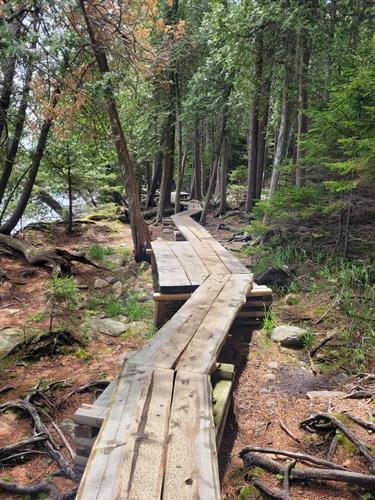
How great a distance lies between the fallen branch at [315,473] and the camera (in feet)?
8.23

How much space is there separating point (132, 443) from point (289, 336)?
3.47 m

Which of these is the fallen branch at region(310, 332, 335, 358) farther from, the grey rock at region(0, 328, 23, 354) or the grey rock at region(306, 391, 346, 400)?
the grey rock at region(0, 328, 23, 354)

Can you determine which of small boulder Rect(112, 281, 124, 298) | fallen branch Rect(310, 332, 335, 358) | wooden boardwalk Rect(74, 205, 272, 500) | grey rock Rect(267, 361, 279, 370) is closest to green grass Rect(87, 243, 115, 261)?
small boulder Rect(112, 281, 124, 298)

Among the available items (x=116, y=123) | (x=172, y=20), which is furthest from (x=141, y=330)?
(x=172, y=20)

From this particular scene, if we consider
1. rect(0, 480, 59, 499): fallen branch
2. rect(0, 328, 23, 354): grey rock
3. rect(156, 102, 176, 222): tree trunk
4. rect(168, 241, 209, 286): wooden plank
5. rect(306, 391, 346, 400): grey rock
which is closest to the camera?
rect(0, 480, 59, 499): fallen branch

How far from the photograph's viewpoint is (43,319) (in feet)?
24.0

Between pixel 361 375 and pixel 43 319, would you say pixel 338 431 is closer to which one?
pixel 361 375

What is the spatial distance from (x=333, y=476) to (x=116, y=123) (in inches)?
360

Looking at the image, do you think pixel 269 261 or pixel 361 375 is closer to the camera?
pixel 361 375

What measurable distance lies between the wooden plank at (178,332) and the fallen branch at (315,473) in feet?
3.11

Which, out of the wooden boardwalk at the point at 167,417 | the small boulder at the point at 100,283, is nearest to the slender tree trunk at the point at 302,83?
the wooden boardwalk at the point at 167,417

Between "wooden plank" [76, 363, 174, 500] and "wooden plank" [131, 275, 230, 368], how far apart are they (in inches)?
11.8

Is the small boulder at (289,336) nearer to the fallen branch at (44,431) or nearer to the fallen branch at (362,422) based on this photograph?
the fallen branch at (362,422)

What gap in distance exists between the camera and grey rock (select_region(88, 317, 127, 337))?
661 cm
